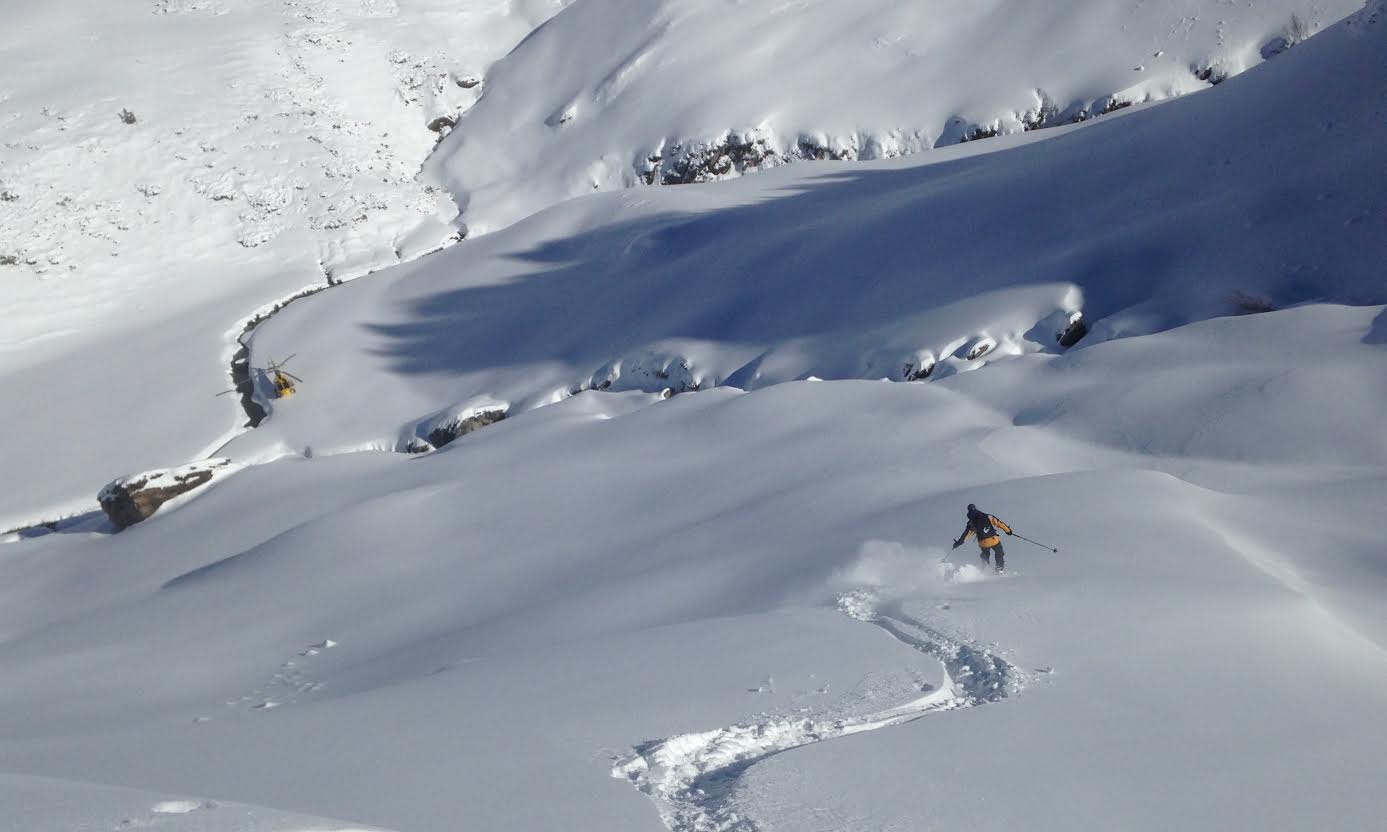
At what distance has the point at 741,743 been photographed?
6.84 meters

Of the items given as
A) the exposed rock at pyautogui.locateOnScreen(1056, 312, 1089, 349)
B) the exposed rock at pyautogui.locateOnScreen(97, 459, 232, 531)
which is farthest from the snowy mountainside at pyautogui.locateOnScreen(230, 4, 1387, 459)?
the exposed rock at pyautogui.locateOnScreen(97, 459, 232, 531)

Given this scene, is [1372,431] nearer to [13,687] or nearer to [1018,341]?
[1018,341]

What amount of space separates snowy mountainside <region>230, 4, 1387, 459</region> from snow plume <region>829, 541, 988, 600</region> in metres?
9.22

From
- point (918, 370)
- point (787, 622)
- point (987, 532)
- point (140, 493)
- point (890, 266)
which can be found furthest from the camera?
point (140, 493)

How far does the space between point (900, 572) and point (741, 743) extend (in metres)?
4.47

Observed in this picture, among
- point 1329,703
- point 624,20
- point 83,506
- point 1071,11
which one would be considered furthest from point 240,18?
point 1329,703

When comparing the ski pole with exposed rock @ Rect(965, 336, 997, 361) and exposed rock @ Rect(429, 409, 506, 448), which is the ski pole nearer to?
exposed rock @ Rect(965, 336, 997, 361)

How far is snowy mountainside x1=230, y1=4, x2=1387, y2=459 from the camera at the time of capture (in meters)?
19.1

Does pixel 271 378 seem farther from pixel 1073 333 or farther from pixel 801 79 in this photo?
pixel 1073 333

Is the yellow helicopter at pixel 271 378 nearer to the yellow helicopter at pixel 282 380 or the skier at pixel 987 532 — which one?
the yellow helicopter at pixel 282 380

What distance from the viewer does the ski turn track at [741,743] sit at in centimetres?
599

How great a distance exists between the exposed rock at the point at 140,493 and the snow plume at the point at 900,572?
63.8 ft

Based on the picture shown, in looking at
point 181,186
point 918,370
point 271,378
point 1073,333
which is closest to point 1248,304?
point 1073,333

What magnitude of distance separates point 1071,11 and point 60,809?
36.9m
